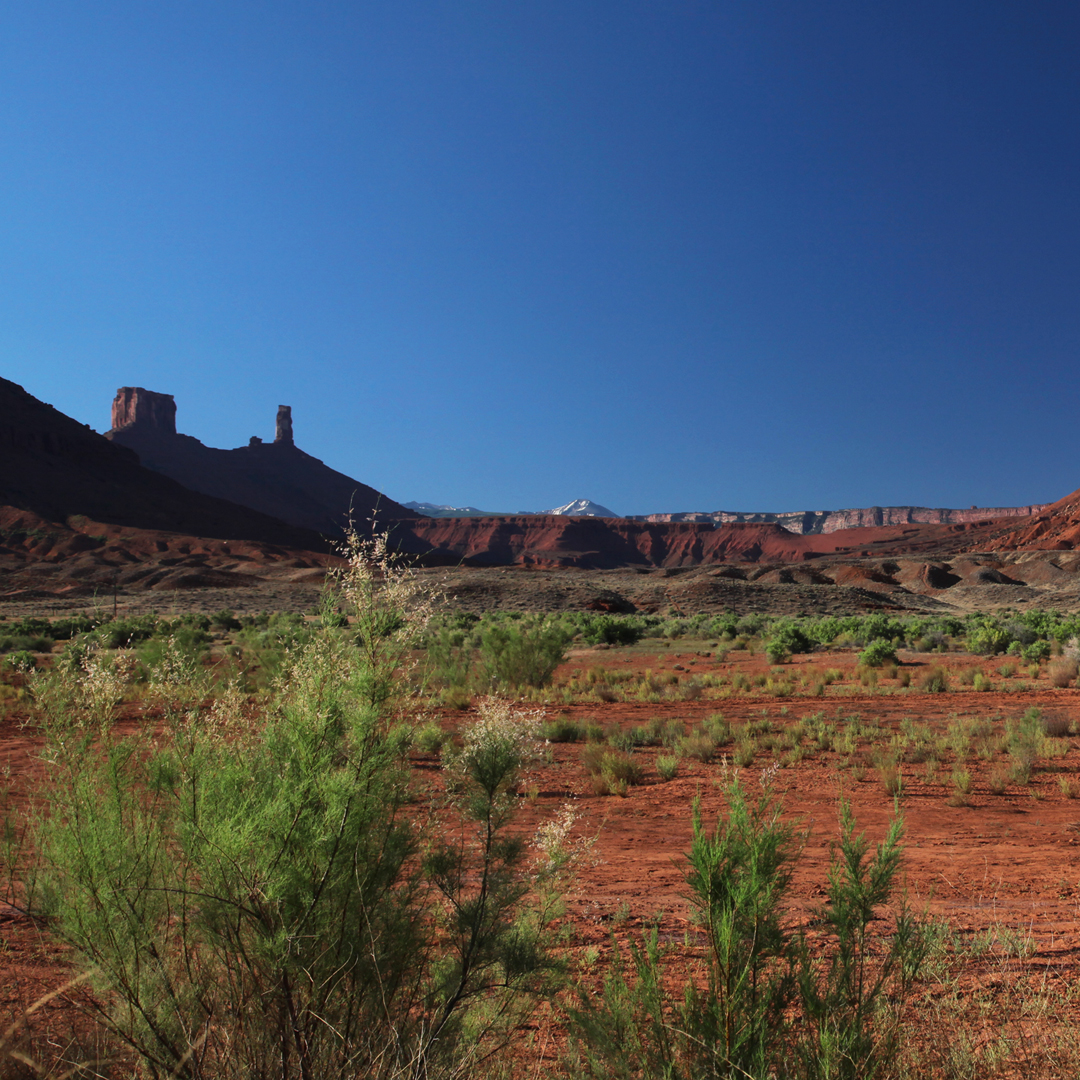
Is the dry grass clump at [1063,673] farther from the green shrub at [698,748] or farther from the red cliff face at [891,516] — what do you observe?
the red cliff face at [891,516]

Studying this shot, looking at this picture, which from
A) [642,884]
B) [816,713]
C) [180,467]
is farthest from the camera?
[180,467]

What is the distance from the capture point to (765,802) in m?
2.67

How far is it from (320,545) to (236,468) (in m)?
48.8

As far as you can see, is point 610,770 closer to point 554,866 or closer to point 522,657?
point 554,866

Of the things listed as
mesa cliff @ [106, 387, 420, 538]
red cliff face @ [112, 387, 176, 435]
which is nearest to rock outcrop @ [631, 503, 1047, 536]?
mesa cliff @ [106, 387, 420, 538]

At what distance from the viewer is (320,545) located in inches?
3659

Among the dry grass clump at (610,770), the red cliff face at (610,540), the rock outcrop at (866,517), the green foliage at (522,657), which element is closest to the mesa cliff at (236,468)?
the red cliff face at (610,540)

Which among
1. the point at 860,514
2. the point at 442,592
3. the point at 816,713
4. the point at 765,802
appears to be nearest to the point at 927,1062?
the point at 765,802

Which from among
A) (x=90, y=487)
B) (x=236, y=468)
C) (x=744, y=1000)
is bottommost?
(x=744, y=1000)

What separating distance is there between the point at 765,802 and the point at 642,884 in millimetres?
3276

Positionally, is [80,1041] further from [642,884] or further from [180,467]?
[180,467]

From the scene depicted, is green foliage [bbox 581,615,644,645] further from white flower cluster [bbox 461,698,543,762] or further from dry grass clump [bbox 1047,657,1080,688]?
white flower cluster [bbox 461,698,543,762]

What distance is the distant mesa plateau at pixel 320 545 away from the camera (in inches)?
1797

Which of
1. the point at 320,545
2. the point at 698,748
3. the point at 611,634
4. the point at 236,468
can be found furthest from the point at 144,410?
the point at 698,748
